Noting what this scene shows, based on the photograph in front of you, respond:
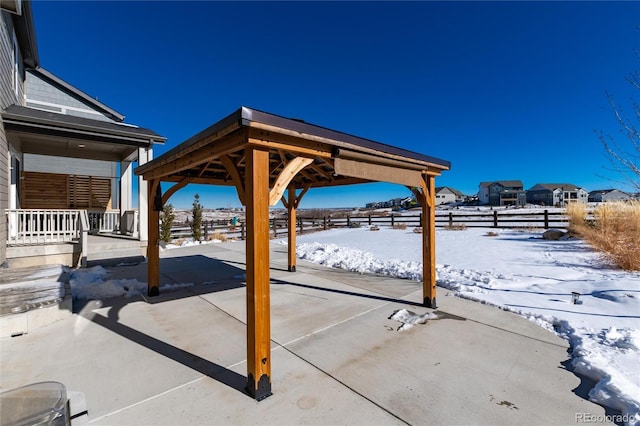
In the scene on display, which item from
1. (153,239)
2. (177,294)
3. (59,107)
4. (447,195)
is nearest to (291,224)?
(177,294)

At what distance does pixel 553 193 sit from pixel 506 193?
318 inches

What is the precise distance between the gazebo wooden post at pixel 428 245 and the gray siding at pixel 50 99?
14.0m

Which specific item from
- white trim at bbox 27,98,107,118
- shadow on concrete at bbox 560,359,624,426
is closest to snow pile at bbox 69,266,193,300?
shadow on concrete at bbox 560,359,624,426

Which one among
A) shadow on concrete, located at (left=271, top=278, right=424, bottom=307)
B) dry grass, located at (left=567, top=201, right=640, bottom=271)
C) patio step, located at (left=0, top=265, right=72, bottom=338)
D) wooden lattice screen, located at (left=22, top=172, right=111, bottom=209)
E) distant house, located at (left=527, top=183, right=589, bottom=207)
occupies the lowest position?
shadow on concrete, located at (left=271, top=278, right=424, bottom=307)

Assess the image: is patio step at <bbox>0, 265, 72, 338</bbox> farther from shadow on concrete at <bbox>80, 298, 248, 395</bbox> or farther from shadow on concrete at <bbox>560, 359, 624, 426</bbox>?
shadow on concrete at <bbox>560, 359, 624, 426</bbox>

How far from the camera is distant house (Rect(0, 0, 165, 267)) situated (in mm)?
6512

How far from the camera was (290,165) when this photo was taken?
110 inches

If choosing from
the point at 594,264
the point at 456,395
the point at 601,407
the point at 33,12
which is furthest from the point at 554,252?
the point at 33,12

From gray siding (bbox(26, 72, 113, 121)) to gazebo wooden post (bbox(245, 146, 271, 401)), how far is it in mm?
13327

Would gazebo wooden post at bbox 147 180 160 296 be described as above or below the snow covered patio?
above

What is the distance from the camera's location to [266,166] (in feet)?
8.11

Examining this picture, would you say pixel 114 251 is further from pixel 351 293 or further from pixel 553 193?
pixel 553 193

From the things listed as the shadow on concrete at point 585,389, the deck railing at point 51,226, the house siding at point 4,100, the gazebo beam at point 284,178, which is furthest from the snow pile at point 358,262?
the house siding at point 4,100

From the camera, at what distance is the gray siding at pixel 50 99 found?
34.4 feet
